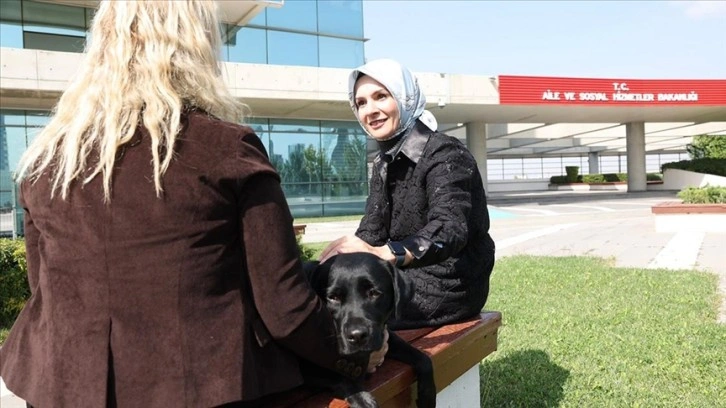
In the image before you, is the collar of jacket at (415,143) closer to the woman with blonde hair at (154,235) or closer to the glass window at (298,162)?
the woman with blonde hair at (154,235)

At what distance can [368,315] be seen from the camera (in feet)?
6.86

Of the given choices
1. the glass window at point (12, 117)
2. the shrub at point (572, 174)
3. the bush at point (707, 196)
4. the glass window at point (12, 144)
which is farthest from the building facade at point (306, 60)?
the shrub at point (572, 174)

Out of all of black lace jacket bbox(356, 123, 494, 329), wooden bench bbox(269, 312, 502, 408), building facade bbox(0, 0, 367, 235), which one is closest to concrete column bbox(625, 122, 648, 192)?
building facade bbox(0, 0, 367, 235)

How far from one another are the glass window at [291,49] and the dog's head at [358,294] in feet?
73.6

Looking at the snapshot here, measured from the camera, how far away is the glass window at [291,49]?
23844 mm

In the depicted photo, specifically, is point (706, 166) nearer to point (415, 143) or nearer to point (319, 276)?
point (415, 143)

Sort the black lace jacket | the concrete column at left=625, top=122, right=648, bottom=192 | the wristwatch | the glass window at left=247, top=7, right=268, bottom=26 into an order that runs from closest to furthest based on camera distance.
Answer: the wristwatch, the black lace jacket, the glass window at left=247, top=7, right=268, bottom=26, the concrete column at left=625, top=122, right=648, bottom=192

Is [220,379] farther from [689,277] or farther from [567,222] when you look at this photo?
[567,222]

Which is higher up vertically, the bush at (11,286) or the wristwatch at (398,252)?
the wristwatch at (398,252)

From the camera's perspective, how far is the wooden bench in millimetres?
2061

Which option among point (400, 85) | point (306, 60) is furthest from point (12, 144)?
point (400, 85)

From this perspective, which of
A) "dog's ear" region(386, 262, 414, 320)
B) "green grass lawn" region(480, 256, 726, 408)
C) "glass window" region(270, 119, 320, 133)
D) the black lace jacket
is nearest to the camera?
"dog's ear" region(386, 262, 414, 320)

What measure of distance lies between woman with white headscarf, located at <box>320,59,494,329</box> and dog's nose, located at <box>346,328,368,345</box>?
34.7 inches

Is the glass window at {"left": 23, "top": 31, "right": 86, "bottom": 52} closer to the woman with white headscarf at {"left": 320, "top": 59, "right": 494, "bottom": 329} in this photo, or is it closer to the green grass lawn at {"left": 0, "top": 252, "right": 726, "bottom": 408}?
the green grass lawn at {"left": 0, "top": 252, "right": 726, "bottom": 408}
